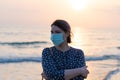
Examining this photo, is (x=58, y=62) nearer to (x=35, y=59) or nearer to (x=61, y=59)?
(x=61, y=59)

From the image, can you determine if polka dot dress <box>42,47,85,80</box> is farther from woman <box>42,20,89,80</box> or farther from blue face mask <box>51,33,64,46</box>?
blue face mask <box>51,33,64,46</box>

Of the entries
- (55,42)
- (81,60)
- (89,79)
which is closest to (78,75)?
(81,60)

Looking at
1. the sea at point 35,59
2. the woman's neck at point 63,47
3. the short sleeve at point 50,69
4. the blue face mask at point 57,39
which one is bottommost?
the sea at point 35,59

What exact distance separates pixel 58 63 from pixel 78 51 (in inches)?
9.1

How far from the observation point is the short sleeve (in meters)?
3.26

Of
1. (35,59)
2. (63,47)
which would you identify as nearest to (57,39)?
(63,47)

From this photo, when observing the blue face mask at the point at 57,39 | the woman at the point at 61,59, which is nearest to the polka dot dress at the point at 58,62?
the woman at the point at 61,59

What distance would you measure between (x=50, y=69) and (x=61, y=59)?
0.45 ft

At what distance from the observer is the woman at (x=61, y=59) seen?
327cm

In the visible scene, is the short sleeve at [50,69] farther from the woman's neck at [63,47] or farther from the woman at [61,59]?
the woman's neck at [63,47]

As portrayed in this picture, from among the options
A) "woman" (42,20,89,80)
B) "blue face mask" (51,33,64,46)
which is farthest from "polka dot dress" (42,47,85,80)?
"blue face mask" (51,33,64,46)

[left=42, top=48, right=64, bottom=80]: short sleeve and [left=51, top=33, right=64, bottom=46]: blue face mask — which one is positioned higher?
[left=51, top=33, right=64, bottom=46]: blue face mask

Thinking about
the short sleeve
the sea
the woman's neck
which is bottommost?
the sea

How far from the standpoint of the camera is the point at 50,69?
327 cm
